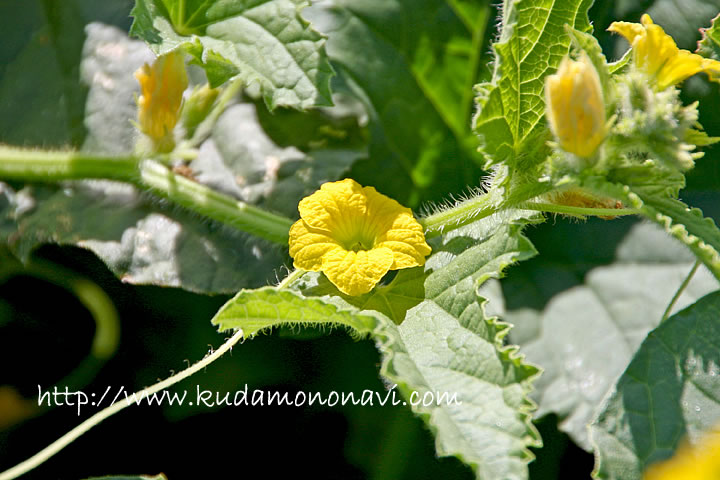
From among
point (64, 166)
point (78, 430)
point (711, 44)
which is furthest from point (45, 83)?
point (711, 44)

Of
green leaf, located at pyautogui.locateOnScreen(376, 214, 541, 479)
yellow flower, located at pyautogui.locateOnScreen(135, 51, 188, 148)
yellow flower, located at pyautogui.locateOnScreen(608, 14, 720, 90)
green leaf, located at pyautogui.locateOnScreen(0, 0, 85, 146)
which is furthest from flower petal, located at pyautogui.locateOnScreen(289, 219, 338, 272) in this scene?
green leaf, located at pyautogui.locateOnScreen(0, 0, 85, 146)

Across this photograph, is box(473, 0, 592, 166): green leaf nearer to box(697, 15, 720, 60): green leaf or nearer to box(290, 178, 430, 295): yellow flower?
box(290, 178, 430, 295): yellow flower

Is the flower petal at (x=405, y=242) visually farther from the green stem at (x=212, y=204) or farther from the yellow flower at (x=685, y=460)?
the yellow flower at (x=685, y=460)

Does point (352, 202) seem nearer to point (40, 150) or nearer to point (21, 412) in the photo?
point (40, 150)

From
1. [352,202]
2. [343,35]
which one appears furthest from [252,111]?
[352,202]

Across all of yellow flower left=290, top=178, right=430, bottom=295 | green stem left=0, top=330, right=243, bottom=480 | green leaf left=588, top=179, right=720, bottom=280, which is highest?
green leaf left=588, top=179, right=720, bottom=280

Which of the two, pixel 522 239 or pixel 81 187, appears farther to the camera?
pixel 81 187

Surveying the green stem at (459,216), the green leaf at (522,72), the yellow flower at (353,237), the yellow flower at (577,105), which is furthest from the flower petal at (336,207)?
the yellow flower at (577,105)
